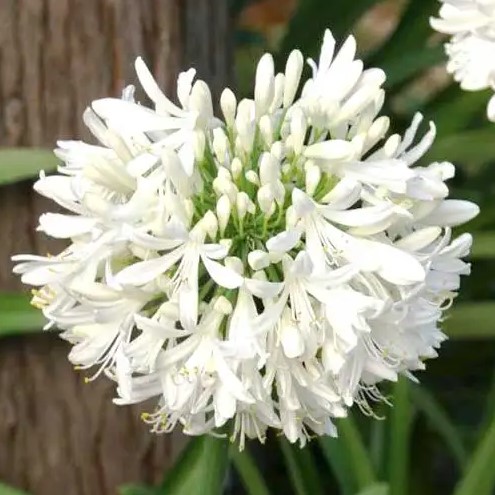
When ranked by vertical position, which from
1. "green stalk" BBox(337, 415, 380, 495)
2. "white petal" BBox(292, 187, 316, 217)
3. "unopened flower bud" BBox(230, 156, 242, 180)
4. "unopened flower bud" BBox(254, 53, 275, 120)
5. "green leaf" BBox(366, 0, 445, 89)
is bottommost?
"green stalk" BBox(337, 415, 380, 495)

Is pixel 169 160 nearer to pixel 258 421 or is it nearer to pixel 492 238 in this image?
→ pixel 258 421

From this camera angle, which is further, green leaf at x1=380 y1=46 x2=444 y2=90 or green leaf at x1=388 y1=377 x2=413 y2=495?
green leaf at x1=380 y1=46 x2=444 y2=90

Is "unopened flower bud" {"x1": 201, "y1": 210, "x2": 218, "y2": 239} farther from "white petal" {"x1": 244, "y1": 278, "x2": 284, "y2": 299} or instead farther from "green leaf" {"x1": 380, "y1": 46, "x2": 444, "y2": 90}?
"green leaf" {"x1": 380, "y1": 46, "x2": 444, "y2": 90}

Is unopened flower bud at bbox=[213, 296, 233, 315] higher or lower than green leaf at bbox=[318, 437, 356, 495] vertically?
higher

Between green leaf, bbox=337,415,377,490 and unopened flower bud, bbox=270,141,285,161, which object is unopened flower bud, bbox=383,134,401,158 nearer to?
unopened flower bud, bbox=270,141,285,161

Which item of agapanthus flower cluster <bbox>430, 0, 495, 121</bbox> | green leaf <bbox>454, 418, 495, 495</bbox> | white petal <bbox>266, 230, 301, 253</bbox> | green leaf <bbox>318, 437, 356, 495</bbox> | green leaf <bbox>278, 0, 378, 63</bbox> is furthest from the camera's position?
green leaf <bbox>278, 0, 378, 63</bbox>

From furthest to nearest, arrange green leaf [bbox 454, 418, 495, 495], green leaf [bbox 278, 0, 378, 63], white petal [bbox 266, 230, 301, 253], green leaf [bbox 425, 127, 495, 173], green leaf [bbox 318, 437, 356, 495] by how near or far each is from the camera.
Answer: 1. green leaf [bbox 278, 0, 378, 63]
2. green leaf [bbox 425, 127, 495, 173]
3. green leaf [bbox 318, 437, 356, 495]
4. green leaf [bbox 454, 418, 495, 495]
5. white petal [bbox 266, 230, 301, 253]

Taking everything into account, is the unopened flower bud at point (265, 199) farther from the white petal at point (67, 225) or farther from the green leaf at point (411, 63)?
the green leaf at point (411, 63)

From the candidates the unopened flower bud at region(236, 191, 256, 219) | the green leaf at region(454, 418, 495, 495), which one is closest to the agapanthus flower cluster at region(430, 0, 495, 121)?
the unopened flower bud at region(236, 191, 256, 219)
